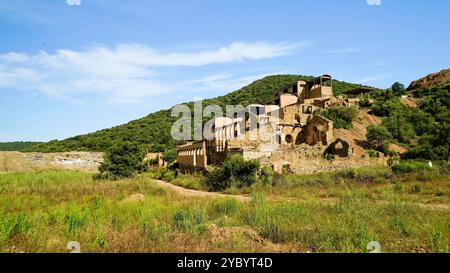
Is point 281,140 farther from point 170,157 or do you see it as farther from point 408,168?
point 170,157

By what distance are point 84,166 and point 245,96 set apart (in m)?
41.8

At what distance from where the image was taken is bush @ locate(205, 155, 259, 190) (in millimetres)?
17266

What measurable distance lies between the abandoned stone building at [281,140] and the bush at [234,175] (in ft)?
11.4

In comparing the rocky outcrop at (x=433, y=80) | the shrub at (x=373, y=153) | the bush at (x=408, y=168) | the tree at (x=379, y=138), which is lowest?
the bush at (x=408, y=168)

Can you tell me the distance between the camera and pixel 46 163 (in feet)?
114

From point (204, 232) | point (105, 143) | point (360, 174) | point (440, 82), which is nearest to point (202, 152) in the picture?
point (360, 174)

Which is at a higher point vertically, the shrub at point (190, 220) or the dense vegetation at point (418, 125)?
the dense vegetation at point (418, 125)

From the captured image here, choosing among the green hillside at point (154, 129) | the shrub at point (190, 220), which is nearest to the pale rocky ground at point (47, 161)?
the green hillside at point (154, 129)

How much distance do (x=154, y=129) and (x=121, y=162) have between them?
35.0 metres

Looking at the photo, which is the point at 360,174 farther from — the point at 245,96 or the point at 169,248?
the point at 245,96

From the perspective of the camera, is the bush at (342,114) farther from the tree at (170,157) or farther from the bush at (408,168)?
the tree at (170,157)

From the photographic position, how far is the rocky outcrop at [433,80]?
59250 millimetres

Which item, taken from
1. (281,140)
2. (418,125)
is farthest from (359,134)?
(418,125)
